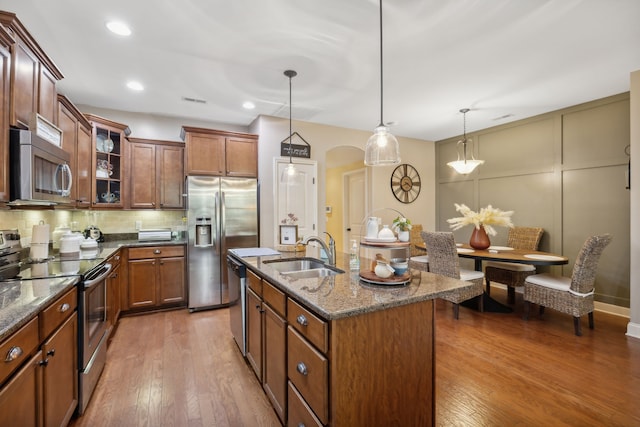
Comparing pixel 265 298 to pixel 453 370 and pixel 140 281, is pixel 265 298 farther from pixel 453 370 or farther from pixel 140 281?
pixel 140 281

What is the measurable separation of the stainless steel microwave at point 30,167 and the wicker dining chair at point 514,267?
4892mm

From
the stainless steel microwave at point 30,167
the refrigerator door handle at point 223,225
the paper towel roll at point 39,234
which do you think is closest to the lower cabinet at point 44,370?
the stainless steel microwave at point 30,167

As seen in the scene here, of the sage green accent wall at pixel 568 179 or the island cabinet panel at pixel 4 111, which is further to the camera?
the sage green accent wall at pixel 568 179

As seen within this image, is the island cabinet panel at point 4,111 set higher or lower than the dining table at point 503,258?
higher

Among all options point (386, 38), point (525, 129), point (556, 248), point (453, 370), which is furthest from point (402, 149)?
point (453, 370)

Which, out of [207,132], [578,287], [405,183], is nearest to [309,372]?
[578,287]

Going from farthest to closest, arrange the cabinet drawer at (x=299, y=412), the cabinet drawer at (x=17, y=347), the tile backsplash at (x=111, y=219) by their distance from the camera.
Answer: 1. the tile backsplash at (x=111, y=219)
2. the cabinet drawer at (x=299, y=412)
3. the cabinet drawer at (x=17, y=347)

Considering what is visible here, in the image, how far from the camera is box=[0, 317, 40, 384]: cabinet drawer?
114 centimetres

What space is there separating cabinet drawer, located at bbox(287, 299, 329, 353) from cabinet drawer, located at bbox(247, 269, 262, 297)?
21.4 inches

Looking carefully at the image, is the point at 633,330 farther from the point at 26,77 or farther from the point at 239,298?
the point at 26,77

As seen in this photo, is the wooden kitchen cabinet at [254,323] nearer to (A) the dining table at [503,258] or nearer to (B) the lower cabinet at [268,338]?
(B) the lower cabinet at [268,338]

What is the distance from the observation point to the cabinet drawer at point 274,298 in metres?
1.74

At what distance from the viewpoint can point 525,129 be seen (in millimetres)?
4641

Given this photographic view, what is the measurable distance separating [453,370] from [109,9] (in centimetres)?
378
